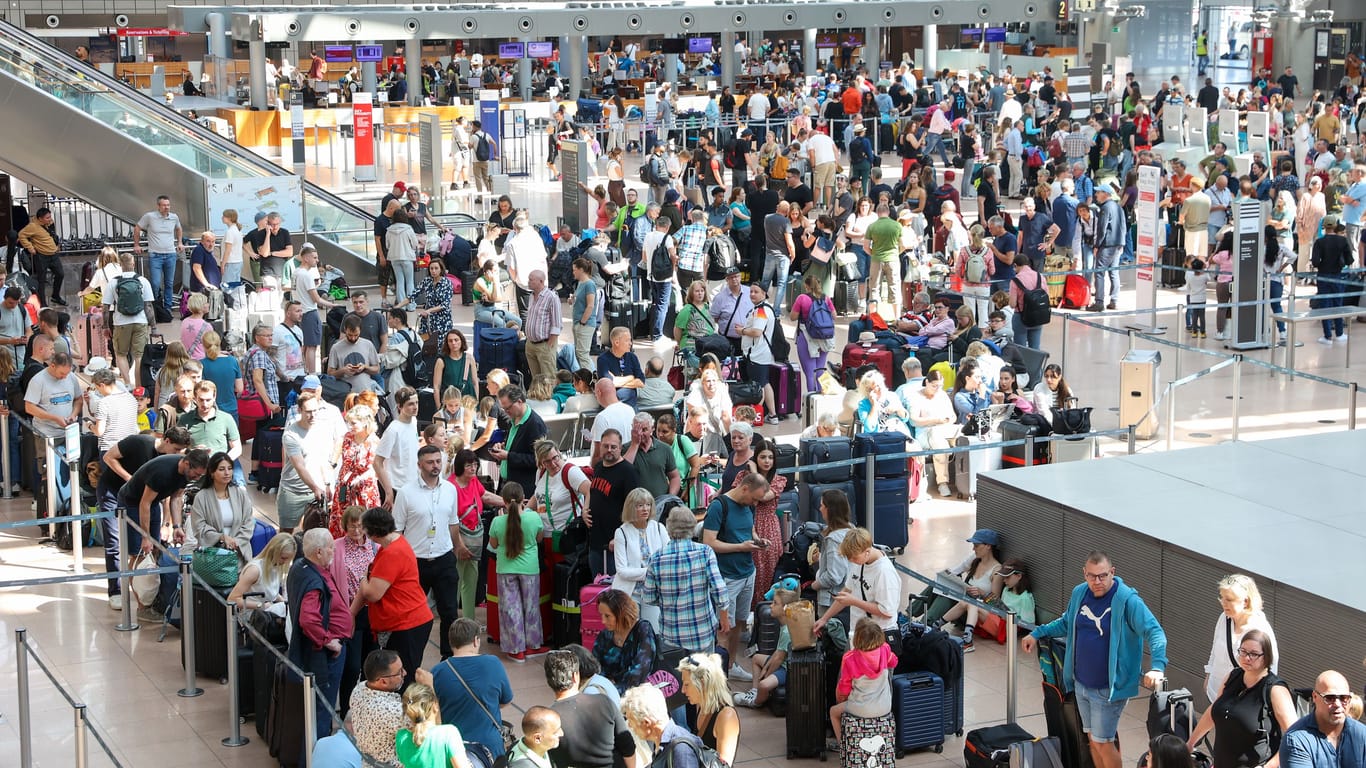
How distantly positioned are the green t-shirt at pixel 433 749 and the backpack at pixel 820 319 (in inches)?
338

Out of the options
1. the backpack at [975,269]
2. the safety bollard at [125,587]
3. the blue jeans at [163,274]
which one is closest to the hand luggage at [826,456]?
the safety bollard at [125,587]

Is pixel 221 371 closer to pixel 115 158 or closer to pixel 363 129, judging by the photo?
pixel 115 158

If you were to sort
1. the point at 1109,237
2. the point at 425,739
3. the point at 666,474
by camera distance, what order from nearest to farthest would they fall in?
the point at 425,739 < the point at 666,474 < the point at 1109,237

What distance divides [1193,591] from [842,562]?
1.99m

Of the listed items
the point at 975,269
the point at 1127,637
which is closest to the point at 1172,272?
the point at 975,269

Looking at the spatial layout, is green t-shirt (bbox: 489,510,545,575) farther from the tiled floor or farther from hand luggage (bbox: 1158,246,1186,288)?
hand luggage (bbox: 1158,246,1186,288)

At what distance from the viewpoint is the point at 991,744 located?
341 inches

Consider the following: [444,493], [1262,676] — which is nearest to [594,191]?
[444,493]

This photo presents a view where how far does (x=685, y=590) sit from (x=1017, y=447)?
470 centimetres

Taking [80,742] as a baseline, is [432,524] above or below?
above

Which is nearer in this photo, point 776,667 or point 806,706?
point 806,706

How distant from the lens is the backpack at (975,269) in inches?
710

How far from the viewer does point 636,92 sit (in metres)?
48.3

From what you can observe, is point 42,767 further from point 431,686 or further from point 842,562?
point 842,562
